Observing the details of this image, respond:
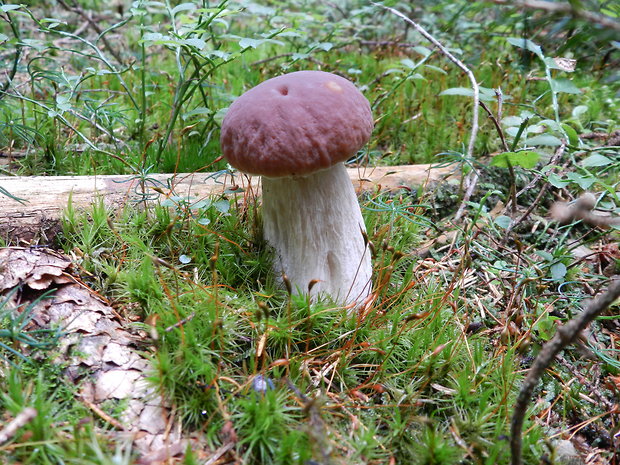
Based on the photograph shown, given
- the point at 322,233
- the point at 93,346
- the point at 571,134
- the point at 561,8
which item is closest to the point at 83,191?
the point at 93,346

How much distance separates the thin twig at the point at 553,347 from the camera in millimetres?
1235

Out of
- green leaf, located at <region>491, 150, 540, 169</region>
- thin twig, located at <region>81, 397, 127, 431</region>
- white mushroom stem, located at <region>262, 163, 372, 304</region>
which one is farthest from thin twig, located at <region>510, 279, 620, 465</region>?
thin twig, located at <region>81, 397, 127, 431</region>

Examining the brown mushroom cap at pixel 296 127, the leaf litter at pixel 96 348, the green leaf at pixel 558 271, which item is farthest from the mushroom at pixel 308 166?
the green leaf at pixel 558 271

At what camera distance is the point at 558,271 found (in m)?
2.51

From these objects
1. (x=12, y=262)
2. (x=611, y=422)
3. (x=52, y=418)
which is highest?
(x=12, y=262)

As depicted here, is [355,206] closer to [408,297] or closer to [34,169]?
[408,297]

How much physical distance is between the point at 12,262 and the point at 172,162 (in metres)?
1.39

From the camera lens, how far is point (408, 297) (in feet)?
8.36

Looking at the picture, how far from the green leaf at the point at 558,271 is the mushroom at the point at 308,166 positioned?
1063 millimetres

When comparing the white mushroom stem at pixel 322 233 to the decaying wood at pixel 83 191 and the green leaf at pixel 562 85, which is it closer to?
the decaying wood at pixel 83 191

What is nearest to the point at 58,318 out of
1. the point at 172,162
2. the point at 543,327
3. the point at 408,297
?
the point at 172,162

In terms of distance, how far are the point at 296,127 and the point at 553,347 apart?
133 centimetres

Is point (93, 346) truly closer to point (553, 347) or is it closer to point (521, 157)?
point (553, 347)

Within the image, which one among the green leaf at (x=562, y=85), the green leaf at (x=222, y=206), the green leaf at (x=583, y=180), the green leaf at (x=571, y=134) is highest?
the green leaf at (x=562, y=85)
